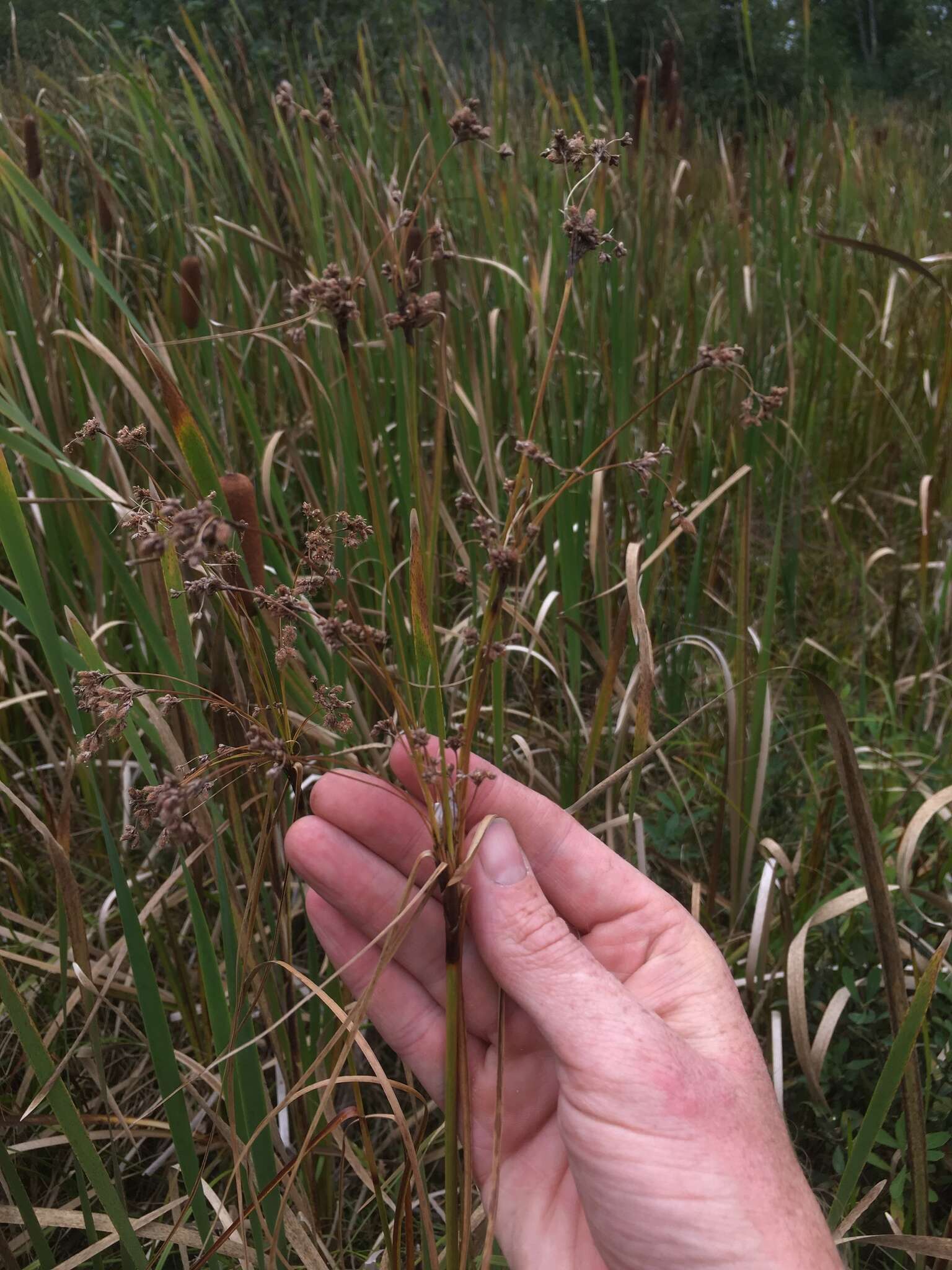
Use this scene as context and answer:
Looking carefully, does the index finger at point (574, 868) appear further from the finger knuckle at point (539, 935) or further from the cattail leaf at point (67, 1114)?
the cattail leaf at point (67, 1114)

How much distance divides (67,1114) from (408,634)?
0.87 m

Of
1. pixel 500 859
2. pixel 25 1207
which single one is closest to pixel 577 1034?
pixel 500 859

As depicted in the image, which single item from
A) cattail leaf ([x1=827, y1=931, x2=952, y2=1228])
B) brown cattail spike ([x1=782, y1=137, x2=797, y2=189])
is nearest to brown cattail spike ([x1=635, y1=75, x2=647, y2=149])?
brown cattail spike ([x1=782, y1=137, x2=797, y2=189])

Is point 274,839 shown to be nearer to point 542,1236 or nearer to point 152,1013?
point 152,1013

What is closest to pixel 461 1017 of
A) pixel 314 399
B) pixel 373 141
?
pixel 314 399

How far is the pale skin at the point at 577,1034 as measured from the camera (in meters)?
0.82

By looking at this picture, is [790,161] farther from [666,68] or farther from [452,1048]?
[452,1048]

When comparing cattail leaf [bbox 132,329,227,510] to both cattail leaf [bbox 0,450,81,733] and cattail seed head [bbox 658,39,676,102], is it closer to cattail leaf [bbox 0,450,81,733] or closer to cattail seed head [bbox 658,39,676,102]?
cattail leaf [bbox 0,450,81,733]

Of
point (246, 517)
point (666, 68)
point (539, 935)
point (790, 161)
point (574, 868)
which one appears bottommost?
point (574, 868)

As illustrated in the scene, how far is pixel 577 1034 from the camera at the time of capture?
855 mm

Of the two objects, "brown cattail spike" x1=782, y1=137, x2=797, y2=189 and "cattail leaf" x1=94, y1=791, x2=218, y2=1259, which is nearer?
"cattail leaf" x1=94, y1=791, x2=218, y2=1259

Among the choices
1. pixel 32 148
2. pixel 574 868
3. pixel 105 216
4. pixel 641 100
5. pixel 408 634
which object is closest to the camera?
pixel 574 868

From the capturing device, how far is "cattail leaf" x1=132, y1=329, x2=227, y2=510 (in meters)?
0.80

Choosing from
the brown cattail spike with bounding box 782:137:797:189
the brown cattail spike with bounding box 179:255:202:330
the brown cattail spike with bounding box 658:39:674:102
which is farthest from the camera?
the brown cattail spike with bounding box 782:137:797:189
